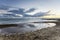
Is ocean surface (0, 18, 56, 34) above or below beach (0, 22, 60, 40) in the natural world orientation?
above

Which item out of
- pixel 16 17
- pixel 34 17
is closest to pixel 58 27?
pixel 34 17

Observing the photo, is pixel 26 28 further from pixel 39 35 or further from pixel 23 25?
pixel 39 35

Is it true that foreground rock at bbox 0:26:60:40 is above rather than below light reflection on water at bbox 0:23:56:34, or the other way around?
below

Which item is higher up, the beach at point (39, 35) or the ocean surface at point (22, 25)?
the ocean surface at point (22, 25)

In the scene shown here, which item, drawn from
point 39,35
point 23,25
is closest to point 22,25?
point 23,25

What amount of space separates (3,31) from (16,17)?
11.2 inches

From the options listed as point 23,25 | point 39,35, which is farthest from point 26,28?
point 39,35

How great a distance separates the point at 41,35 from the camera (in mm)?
1711

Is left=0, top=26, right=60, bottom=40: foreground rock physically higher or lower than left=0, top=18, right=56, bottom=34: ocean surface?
lower

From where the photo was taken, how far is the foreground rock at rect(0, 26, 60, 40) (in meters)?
1.66

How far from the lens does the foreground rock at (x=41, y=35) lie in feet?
5.44

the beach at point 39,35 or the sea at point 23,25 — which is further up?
the sea at point 23,25

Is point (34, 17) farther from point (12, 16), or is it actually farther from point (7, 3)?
point (7, 3)

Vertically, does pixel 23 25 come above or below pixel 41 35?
above
